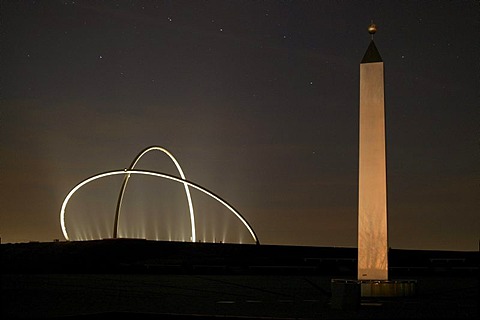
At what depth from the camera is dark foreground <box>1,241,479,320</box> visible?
16.5 meters

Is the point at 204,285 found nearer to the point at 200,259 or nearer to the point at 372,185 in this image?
the point at 372,185

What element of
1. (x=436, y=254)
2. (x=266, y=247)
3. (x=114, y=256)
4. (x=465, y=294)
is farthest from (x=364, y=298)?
(x=436, y=254)

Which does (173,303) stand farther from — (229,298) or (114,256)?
(114,256)

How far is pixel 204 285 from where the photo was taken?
27.6m

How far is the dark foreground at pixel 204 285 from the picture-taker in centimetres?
1653

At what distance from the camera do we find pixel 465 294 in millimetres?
24000

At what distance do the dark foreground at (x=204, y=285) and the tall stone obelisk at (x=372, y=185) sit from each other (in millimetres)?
1520

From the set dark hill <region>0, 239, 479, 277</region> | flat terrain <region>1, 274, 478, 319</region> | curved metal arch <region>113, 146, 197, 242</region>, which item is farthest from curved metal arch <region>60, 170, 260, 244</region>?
flat terrain <region>1, 274, 478, 319</region>

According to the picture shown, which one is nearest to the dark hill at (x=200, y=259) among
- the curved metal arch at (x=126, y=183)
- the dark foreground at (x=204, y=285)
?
the dark foreground at (x=204, y=285)

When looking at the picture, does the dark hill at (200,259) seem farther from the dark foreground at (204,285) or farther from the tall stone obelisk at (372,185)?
the tall stone obelisk at (372,185)

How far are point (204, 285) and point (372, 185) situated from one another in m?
8.46

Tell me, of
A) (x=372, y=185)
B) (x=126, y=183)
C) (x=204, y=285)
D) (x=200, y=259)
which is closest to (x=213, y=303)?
(x=372, y=185)

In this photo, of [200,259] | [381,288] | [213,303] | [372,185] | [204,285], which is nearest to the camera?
[213,303]

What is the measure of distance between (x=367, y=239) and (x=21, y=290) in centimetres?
1185
